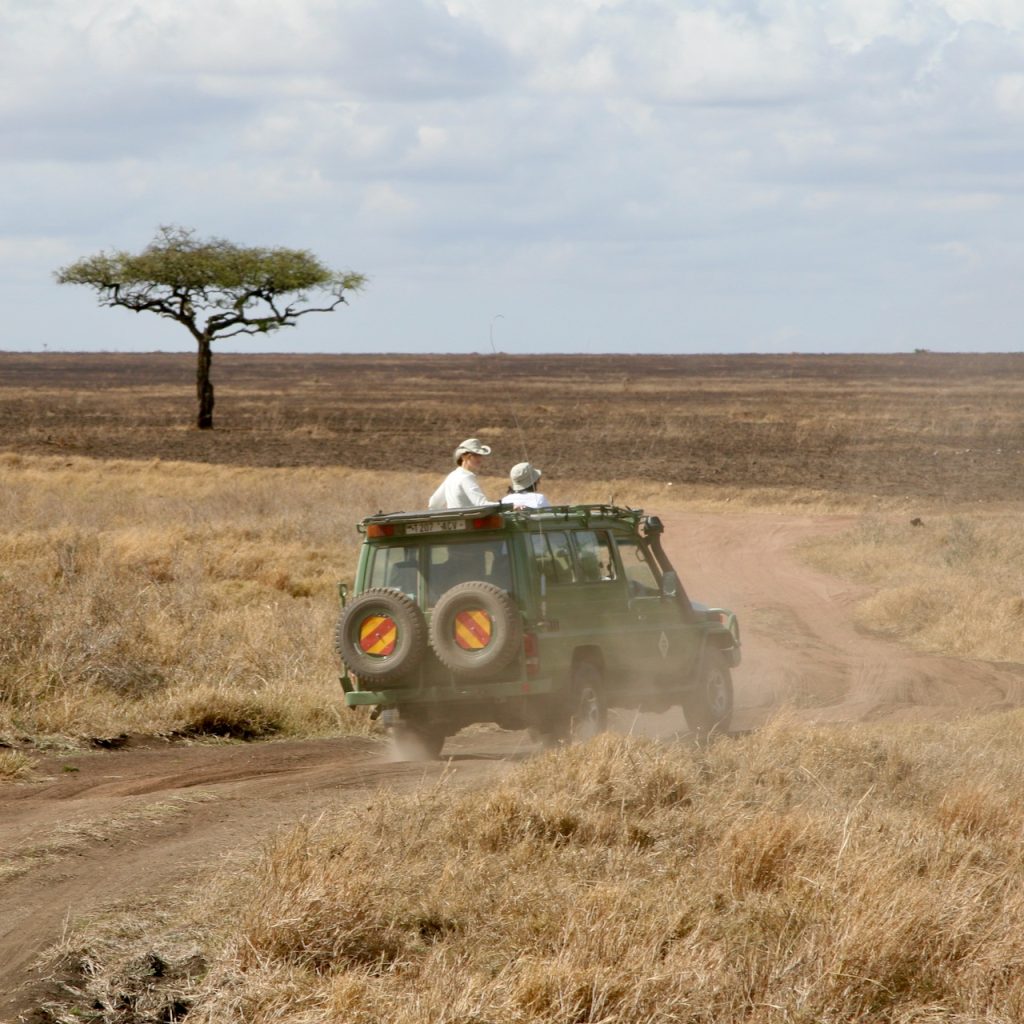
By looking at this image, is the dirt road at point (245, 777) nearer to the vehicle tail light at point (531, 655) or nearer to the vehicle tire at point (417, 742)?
the vehicle tire at point (417, 742)

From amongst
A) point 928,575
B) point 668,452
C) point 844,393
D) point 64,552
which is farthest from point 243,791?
point 844,393

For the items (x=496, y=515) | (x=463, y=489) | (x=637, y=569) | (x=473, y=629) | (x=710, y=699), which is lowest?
(x=710, y=699)

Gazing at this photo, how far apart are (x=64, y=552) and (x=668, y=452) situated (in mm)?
31910

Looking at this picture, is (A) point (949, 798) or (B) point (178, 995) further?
(A) point (949, 798)

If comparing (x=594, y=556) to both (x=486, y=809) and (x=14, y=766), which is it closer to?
(x=486, y=809)

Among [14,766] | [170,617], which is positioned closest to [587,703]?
[14,766]

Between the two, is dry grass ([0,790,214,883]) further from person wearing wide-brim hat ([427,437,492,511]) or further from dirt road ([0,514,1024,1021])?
person wearing wide-brim hat ([427,437,492,511])

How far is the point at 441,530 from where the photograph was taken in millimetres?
10266

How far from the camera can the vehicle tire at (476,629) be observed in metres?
9.84

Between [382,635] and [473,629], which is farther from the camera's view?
[382,635]

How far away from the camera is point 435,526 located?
10.3 m

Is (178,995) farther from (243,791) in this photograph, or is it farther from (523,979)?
(243,791)

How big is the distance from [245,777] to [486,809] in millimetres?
2599

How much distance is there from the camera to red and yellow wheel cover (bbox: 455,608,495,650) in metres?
9.90
